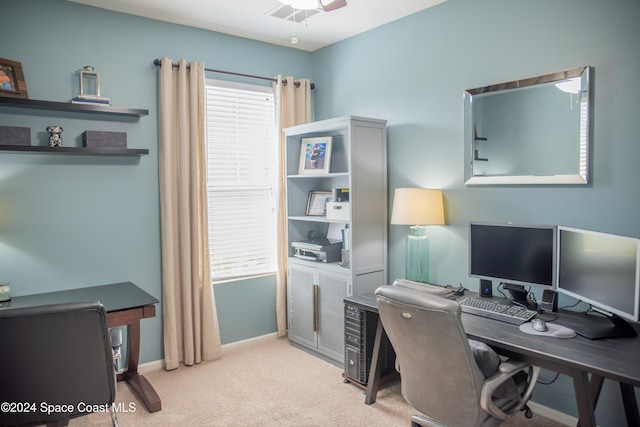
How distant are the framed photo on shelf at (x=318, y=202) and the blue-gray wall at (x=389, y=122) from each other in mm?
678

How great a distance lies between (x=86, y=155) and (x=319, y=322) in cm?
213

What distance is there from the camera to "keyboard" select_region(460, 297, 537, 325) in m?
2.42

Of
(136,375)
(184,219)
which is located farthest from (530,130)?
(136,375)

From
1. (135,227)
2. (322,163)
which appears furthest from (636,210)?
(135,227)

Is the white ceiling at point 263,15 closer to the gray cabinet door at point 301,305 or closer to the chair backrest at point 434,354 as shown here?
the gray cabinet door at point 301,305

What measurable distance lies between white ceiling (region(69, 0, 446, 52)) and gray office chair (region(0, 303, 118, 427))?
2.25 m

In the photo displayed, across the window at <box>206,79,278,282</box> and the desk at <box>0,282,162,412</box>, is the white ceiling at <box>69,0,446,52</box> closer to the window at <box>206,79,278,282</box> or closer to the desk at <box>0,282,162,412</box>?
the window at <box>206,79,278,282</box>

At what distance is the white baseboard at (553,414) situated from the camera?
262 centimetres

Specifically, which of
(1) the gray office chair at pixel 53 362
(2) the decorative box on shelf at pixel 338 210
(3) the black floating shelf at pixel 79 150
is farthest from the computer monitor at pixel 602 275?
(3) the black floating shelf at pixel 79 150

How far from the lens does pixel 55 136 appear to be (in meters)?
3.02

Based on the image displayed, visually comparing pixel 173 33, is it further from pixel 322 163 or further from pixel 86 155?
pixel 322 163

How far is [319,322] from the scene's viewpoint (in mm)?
3729

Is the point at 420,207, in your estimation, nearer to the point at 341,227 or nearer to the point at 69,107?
the point at 341,227

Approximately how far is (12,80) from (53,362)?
6.10 ft
